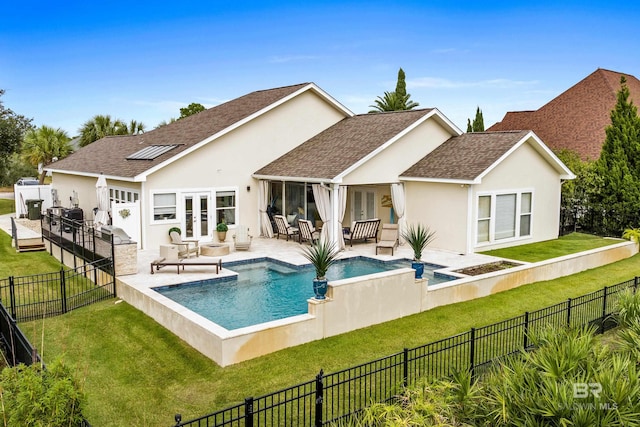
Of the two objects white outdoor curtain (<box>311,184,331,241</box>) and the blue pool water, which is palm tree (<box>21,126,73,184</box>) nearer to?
white outdoor curtain (<box>311,184,331,241</box>)

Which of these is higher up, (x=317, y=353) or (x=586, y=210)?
(x=586, y=210)

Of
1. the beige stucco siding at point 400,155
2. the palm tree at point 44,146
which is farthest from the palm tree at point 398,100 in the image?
the palm tree at point 44,146

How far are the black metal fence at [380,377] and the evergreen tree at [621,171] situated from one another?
11.9 metres

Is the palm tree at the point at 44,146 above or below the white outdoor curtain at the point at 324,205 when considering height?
above

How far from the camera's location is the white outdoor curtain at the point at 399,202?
848 inches

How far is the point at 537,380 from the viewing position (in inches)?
285

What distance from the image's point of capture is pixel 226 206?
22.7 metres

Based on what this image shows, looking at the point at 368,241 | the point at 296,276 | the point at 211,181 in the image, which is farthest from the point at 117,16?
the point at 296,276

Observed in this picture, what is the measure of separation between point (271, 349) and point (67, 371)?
4900 millimetres

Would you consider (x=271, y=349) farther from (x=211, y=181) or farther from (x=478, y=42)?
(x=478, y=42)

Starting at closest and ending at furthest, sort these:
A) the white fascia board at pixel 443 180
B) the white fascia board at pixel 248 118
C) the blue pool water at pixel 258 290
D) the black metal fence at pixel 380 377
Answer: the black metal fence at pixel 380 377 < the blue pool water at pixel 258 290 < the white fascia board at pixel 443 180 < the white fascia board at pixel 248 118

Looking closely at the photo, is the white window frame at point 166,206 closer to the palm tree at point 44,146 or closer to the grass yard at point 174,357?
the grass yard at point 174,357

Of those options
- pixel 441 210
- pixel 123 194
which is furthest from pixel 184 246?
pixel 441 210
